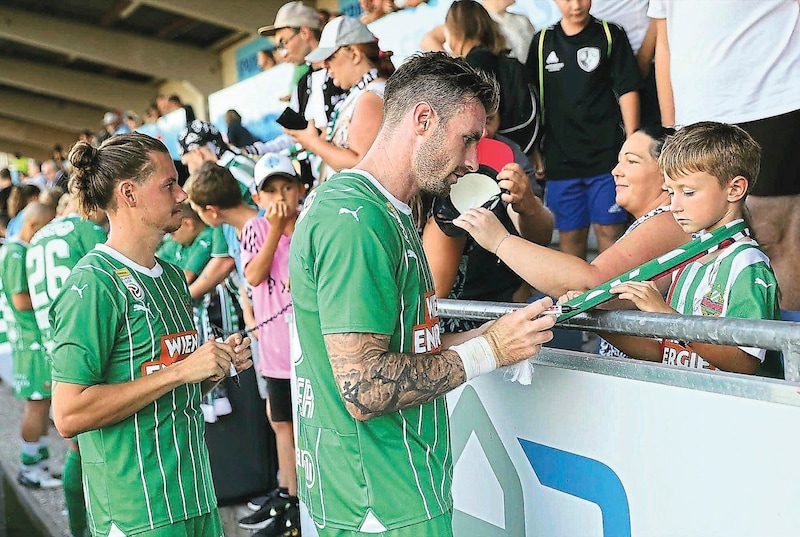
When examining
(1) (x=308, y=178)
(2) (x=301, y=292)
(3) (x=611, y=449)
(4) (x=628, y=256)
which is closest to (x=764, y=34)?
(4) (x=628, y=256)

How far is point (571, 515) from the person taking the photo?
2.02 meters

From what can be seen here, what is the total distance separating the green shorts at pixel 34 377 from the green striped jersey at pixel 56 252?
814mm

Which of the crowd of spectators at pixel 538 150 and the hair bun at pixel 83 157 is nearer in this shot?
the hair bun at pixel 83 157

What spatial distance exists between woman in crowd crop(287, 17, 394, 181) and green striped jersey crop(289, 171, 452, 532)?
178 centimetres

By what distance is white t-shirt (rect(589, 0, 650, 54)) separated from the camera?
162 inches

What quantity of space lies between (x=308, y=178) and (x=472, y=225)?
273 cm

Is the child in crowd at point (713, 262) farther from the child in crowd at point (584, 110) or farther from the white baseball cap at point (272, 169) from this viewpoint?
the white baseball cap at point (272, 169)

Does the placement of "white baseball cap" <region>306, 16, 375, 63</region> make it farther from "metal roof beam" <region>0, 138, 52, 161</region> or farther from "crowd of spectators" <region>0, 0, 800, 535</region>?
"metal roof beam" <region>0, 138, 52, 161</region>

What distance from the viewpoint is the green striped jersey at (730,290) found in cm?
182

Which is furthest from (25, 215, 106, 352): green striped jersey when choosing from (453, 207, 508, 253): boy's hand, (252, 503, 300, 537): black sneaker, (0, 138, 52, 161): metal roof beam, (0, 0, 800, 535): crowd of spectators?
(0, 138, 52, 161): metal roof beam

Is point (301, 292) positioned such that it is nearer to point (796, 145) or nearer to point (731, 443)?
point (731, 443)

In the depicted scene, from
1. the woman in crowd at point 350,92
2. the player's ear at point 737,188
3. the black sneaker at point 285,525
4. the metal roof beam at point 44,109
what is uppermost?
the metal roof beam at point 44,109

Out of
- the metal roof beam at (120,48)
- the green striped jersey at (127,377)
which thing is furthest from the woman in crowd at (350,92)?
the metal roof beam at (120,48)

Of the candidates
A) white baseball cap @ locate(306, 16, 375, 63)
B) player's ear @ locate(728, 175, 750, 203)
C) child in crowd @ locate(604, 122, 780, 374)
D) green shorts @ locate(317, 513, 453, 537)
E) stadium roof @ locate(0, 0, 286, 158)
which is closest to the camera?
green shorts @ locate(317, 513, 453, 537)
